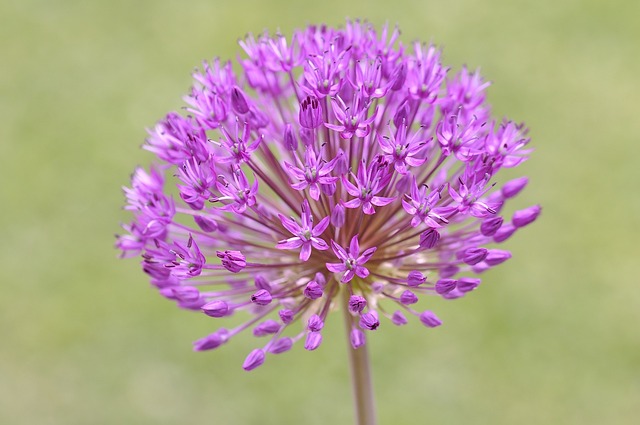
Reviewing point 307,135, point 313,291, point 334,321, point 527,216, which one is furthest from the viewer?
Answer: point 334,321

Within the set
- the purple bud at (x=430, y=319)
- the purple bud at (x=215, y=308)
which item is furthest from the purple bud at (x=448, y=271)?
the purple bud at (x=215, y=308)

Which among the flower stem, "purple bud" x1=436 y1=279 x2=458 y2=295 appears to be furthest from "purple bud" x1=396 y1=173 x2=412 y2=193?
the flower stem

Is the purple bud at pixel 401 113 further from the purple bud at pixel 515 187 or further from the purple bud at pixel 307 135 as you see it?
the purple bud at pixel 515 187

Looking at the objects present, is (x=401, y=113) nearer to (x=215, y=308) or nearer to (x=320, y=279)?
(x=320, y=279)

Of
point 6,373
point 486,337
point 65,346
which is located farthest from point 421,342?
point 6,373

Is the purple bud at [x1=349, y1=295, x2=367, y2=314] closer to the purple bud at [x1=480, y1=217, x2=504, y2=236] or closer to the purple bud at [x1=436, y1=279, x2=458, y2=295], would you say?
the purple bud at [x1=436, y1=279, x2=458, y2=295]

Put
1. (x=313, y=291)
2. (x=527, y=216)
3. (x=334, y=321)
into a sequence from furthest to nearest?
(x=334, y=321) < (x=527, y=216) < (x=313, y=291)

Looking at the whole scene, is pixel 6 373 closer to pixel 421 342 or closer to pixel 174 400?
pixel 174 400

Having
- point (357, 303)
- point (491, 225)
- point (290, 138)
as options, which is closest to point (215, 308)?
point (357, 303)
